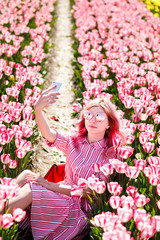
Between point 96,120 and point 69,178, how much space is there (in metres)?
0.50

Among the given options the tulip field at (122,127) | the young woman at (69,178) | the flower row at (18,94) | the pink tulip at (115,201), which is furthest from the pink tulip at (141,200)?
the flower row at (18,94)

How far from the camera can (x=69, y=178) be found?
2.62 meters

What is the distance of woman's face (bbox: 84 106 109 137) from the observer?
2.56 meters

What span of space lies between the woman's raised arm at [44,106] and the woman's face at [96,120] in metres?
0.28

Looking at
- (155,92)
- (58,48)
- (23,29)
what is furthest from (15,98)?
(58,48)

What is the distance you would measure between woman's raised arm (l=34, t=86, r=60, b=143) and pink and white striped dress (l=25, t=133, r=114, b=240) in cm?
27

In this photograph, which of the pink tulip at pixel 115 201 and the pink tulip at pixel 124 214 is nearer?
the pink tulip at pixel 124 214

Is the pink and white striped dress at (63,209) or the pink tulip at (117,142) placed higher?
the pink tulip at (117,142)

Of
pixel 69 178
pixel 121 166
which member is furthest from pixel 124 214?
pixel 69 178

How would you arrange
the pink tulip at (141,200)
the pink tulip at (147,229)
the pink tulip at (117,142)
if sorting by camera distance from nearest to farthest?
the pink tulip at (147,229) → the pink tulip at (141,200) → the pink tulip at (117,142)

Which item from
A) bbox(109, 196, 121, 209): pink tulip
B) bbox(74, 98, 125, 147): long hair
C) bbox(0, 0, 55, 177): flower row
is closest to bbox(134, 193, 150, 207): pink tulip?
bbox(109, 196, 121, 209): pink tulip

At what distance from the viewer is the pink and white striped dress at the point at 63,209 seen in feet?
7.40

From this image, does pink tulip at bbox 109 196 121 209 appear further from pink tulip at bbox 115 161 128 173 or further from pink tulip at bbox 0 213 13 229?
pink tulip at bbox 0 213 13 229

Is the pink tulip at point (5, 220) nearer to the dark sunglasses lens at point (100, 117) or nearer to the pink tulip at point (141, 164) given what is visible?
the pink tulip at point (141, 164)
